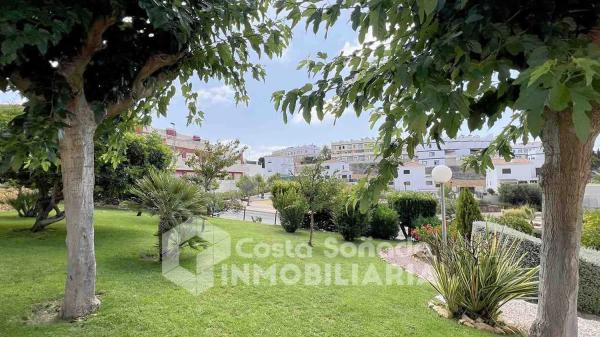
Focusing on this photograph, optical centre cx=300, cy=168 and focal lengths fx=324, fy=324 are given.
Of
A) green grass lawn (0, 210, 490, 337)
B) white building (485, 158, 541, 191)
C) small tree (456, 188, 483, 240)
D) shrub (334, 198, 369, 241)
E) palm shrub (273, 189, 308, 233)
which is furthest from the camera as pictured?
white building (485, 158, 541, 191)

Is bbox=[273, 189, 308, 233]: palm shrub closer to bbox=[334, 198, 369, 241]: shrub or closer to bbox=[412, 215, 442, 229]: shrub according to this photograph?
bbox=[334, 198, 369, 241]: shrub

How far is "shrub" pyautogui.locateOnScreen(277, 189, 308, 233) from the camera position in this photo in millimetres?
10996

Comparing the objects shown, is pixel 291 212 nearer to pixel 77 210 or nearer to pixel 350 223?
pixel 350 223

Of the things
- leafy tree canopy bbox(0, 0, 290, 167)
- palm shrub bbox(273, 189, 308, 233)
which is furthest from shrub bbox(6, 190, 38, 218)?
leafy tree canopy bbox(0, 0, 290, 167)

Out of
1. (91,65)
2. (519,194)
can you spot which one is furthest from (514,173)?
(91,65)

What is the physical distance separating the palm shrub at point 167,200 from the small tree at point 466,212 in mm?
6929

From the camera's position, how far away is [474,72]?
114cm

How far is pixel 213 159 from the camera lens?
1675 cm

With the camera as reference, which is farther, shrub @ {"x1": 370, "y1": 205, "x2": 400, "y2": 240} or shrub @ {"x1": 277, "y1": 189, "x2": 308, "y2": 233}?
shrub @ {"x1": 370, "y1": 205, "x2": 400, "y2": 240}

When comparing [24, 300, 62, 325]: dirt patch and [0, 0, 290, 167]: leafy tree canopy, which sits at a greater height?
[0, 0, 290, 167]: leafy tree canopy

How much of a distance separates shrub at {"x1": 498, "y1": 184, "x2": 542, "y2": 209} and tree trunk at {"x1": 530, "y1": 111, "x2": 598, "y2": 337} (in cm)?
3092

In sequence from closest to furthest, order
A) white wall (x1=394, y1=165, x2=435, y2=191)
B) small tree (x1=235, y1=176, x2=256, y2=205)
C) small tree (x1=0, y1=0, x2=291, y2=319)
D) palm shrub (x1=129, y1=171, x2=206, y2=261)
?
small tree (x1=0, y1=0, x2=291, y2=319) < palm shrub (x1=129, y1=171, x2=206, y2=261) < small tree (x1=235, y1=176, x2=256, y2=205) < white wall (x1=394, y1=165, x2=435, y2=191)

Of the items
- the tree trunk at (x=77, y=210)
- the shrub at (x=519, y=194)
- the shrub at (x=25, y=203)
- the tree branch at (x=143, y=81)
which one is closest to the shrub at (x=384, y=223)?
the tree branch at (x=143, y=81)

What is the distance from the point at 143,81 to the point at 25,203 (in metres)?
8.71
